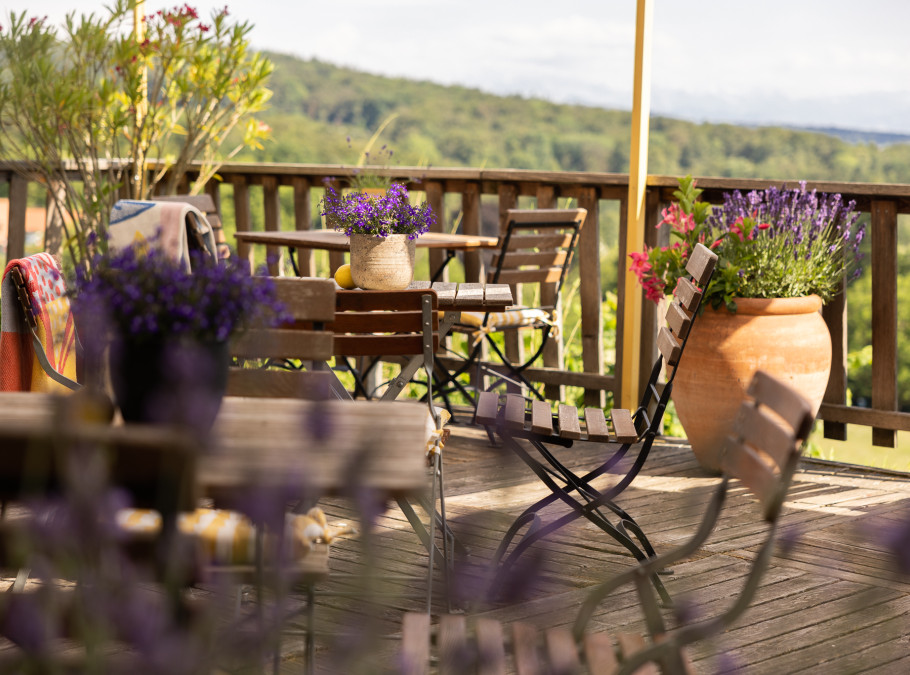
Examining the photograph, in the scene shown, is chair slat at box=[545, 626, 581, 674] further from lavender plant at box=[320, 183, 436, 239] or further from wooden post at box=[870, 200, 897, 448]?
wooden post at box=[870, 200, 897, 448]

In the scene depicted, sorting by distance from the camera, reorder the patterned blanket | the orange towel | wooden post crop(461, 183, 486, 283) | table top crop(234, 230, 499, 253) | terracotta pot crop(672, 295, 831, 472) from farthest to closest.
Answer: wooden post crop(461, 183, 486, 283)
table top crop(234, 230, 499, 253)
terracotta pot crop(672, 295, 831, 472)
the patterned blanket
the orange towel

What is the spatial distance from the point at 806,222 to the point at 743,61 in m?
32.1

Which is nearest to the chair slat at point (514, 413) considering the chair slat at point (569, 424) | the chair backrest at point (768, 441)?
the chair slat at point (569, 424)

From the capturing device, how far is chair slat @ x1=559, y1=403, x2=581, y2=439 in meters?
2.77

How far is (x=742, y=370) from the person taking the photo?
3893 mm

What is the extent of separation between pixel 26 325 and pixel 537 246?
8.47 feet

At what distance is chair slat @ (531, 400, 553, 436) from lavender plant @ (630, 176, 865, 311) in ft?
3.71

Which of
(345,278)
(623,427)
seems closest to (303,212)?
(345,278)

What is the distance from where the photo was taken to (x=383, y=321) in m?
2.93

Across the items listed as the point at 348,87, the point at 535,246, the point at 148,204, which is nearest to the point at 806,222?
the point at 535,246

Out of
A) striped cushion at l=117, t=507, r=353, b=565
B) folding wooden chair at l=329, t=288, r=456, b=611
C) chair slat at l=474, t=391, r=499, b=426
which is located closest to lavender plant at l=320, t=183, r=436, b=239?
folding wooden chair at l=329, t=288, r=456, b=611

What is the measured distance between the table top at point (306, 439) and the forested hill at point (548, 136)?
19.8 metres

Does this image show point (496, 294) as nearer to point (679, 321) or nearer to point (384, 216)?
point (384, 216)

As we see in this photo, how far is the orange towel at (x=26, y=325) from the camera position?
8.87 ft
